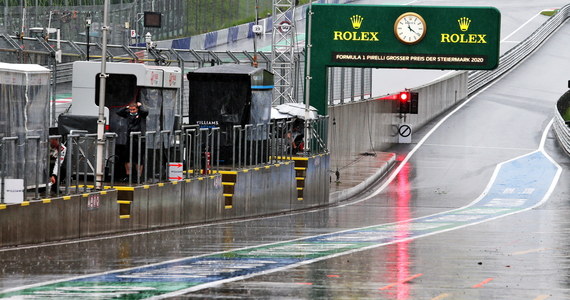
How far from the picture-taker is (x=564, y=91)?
2611 inches

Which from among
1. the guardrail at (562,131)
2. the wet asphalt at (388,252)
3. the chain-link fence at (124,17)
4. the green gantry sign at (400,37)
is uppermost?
the chain-link fence at (124,17)

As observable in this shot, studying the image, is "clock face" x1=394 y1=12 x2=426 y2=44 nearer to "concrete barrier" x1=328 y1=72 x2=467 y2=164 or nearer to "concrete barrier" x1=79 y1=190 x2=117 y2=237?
"concrete barrier" x1=328 y1=72 x2=467 y2=164

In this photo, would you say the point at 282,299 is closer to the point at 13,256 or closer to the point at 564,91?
the point at 13,256

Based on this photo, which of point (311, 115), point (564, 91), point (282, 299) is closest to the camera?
point (282, 299)

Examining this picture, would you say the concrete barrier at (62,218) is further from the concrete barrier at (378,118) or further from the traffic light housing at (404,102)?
the traffic light housing at (404,102)

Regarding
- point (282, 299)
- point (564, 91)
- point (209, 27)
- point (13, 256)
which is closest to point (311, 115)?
point (13, 256)

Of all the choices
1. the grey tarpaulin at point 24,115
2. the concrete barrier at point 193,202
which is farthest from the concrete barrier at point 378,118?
the grey tarpaulin at point 24,115

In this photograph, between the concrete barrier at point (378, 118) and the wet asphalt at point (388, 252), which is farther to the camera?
the concrete barrier at point (378, 118)

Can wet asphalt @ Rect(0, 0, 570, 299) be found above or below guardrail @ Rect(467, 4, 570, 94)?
below

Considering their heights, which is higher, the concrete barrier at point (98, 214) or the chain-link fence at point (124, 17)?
the chain-link fence at point (124, 17)

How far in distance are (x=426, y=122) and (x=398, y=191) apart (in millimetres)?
19567

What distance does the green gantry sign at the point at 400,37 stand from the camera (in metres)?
38.8

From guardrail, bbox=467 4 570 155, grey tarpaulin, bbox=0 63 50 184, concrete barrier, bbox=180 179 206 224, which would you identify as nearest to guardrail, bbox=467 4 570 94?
guardrail, bbox=467 4 570 155

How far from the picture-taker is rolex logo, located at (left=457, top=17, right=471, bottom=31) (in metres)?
38.9
